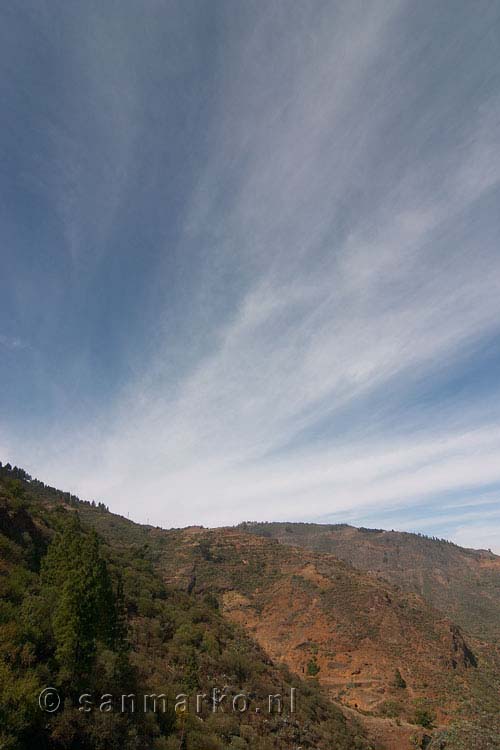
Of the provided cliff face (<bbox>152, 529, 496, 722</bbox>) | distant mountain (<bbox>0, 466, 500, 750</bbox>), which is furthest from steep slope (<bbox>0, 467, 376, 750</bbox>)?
cliff face (<bbox>152, 529, 496, 722</bbox>)

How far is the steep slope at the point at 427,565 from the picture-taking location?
95.9 metres

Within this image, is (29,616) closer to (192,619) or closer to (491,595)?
(192,619)

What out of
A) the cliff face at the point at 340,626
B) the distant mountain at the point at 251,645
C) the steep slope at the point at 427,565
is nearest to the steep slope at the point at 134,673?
the distant mountain at the point at 251,645

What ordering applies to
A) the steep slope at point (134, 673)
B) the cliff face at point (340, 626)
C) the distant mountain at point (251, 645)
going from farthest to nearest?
the cliff face at point (340, 626) → the distant mountain at point (251, 645) → the steep slope at point (134, 673)

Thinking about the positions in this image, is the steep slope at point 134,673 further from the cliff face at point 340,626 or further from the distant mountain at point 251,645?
the cliff face at point 340,626

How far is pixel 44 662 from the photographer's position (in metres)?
14.1

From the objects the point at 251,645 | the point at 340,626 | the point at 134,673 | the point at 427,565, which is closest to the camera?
the point at 134,673

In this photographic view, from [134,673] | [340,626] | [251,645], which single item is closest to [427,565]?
[340,626]

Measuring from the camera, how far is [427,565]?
151 meters

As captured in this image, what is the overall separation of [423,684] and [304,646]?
16.0 m

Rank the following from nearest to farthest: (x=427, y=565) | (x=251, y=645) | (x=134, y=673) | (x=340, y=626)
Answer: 1. (x=134, y=673)
2. (x=251, y=645)
3. (x=340, y=626)
4. (x=427, y=565)

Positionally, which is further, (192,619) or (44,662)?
(192,619)

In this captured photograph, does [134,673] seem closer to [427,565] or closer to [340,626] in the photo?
[340,626]

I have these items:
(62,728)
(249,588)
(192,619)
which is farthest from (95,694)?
(249,588)
